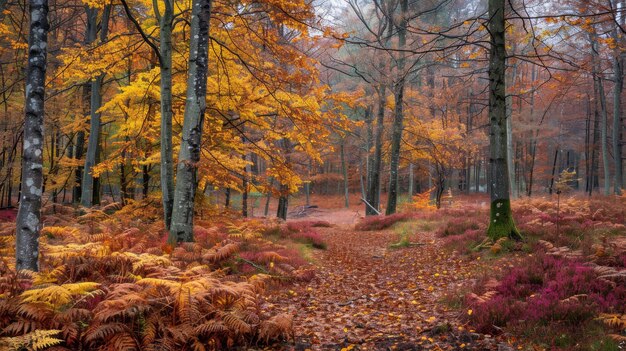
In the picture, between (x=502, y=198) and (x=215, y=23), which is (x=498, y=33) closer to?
(x=502, y=198)

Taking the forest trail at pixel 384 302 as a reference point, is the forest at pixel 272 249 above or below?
above

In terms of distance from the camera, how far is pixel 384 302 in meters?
6.28

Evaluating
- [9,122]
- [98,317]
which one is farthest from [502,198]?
[9,122]

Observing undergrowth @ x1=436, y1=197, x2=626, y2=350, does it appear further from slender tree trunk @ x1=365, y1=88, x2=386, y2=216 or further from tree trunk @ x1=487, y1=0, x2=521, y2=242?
slender tree trunk @ x1=365, y1=88, x2=386, y2=216

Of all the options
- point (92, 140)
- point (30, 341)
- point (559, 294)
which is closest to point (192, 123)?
point (30, 341)

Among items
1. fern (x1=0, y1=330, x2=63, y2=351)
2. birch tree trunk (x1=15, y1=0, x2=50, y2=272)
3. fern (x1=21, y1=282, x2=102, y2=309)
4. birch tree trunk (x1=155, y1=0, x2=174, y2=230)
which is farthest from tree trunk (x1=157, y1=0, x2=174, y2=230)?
fern (x1=0, y1=330, x2=63, y2=351)

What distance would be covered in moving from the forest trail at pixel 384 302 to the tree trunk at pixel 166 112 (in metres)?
3.88

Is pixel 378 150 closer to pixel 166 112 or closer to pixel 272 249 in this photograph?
pixel 272 249

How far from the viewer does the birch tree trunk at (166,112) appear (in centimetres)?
910

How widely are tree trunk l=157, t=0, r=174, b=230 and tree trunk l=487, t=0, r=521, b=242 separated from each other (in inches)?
291

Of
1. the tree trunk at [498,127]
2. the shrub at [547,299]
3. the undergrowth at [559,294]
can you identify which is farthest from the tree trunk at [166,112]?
the tree trunk at [498,127]

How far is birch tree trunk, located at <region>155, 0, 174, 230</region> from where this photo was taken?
9.10m

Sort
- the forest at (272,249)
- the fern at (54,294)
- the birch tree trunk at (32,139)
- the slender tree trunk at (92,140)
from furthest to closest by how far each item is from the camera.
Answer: the slender tree trunk at (92,140), the birch tree trunk at (32,139), the forest at (272,249), the fern at (54,294)

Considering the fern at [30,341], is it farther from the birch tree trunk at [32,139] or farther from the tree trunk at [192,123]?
→ the tree trunk at [192,123]
